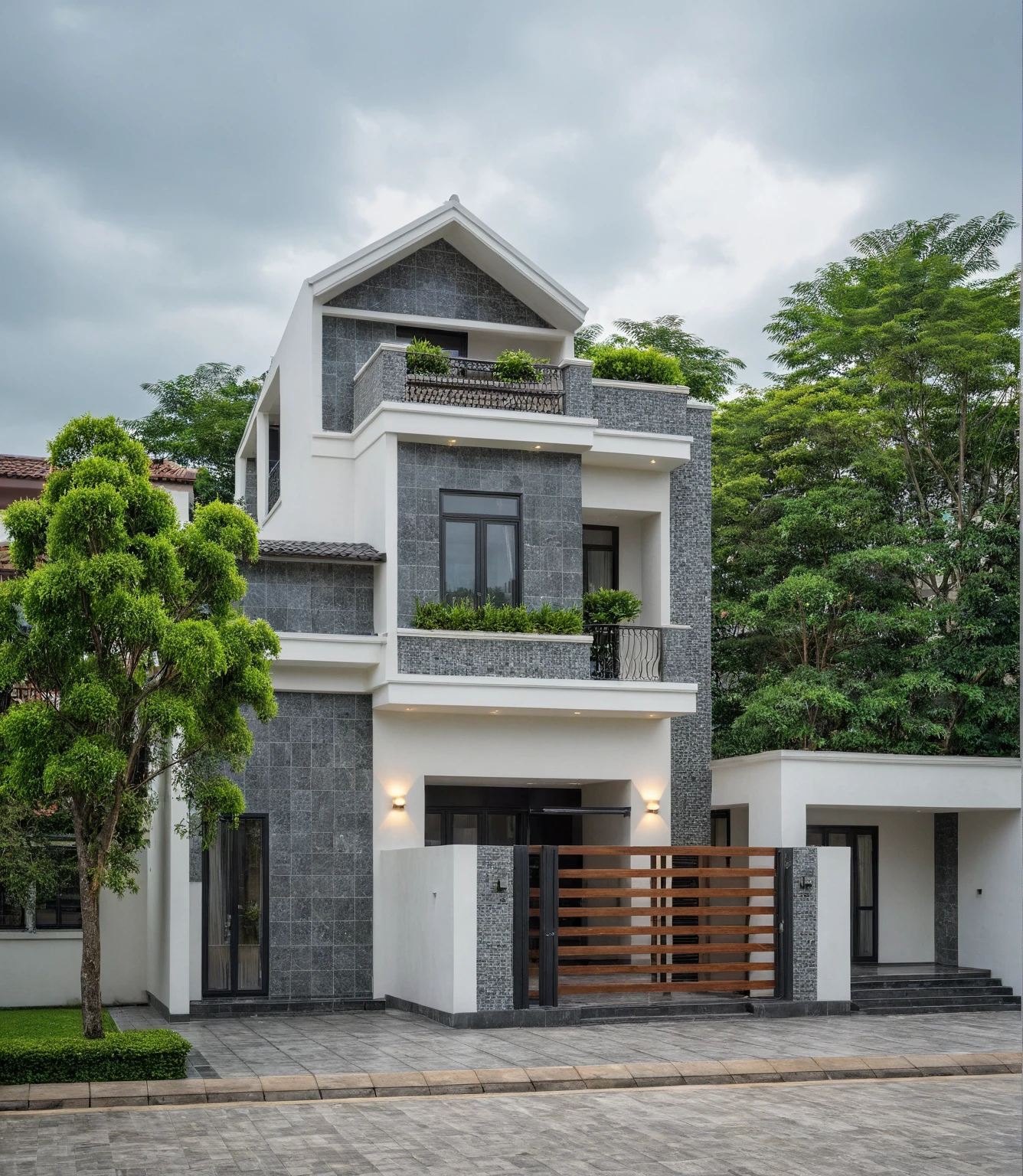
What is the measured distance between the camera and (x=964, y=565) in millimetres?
22250

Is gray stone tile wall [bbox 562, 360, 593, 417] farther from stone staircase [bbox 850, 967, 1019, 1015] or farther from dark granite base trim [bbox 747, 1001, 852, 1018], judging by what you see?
stone staircase [bbox 850, 967, 1019, 1015]

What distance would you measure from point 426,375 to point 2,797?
28.3 ft

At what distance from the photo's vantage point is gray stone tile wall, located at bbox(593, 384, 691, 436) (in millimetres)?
19609

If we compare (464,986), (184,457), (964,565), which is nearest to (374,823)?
(464,986)

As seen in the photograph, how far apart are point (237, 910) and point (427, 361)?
7.66 m

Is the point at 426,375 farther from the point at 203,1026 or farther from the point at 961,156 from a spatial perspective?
the point at 961,156

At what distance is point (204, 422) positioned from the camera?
3250cm

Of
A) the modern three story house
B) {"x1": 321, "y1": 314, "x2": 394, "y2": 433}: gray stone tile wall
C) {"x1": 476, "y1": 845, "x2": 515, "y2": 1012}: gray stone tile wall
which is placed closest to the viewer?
{"x1": 476, "y1": 845, "x2": 515, "y2": 1012}: gray stone tile wall

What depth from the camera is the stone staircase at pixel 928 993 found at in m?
17.8

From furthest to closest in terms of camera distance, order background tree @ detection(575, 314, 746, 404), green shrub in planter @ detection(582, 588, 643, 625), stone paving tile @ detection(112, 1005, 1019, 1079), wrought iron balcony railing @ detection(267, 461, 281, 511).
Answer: background tree @ detection(575, 314, 746, 404) → wrought iron balcony railing @ detection(267, 461, 281, 511) → green shrub in planter @ detection(582, 588, 643, 625) → stone paving tile @ detection(112, 1005, 1019, 1079)

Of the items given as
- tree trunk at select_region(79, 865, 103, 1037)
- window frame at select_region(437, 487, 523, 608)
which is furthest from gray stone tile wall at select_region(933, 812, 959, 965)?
tree trunk at select_region(79, 865, 103, 1037)

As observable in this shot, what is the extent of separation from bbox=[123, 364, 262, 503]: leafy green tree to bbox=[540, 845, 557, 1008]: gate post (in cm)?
1724

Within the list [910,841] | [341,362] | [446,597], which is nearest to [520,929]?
[446,597]

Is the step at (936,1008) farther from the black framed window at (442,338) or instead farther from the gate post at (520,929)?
the black framed window at (442,338)
